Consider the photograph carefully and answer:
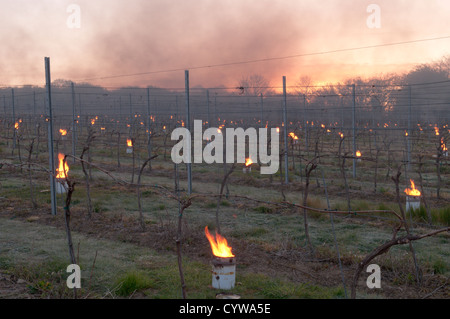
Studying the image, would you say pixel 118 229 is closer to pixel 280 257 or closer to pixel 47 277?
pixel 47 277

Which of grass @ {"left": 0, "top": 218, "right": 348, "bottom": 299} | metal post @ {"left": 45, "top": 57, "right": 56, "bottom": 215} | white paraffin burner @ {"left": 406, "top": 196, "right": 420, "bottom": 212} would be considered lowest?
grass @ {"left": 0, "top": 218, "right": 348, "bottom": 299}

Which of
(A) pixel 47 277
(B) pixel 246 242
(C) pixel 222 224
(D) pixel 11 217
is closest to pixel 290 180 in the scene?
(C) pixel 222 224

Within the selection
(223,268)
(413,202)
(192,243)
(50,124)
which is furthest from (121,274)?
(413,202)

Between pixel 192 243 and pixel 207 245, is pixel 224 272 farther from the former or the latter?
pixel 192 243

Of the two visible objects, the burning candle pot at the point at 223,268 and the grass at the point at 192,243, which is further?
the grass at the point at 192,243

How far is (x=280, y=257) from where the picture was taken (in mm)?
6352

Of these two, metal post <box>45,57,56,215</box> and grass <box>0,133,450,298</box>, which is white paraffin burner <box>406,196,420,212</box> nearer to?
grass <box>0,133,450,298</box>

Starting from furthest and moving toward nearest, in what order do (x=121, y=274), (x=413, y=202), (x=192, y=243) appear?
(x=413, y=202) → (x=192, y=243) → (x=121, y=274)

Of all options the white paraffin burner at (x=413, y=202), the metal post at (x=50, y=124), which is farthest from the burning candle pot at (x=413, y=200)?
the metal post at (x=50, y=124)

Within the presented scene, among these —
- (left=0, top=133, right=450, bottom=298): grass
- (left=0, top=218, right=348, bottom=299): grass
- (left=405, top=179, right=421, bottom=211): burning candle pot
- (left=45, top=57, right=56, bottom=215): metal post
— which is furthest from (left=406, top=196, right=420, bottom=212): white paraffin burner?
(left=45, top=57, right=56, bottom=215): metal post

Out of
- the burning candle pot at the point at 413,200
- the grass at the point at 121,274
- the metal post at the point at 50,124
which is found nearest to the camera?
the grass at the point at 121,274

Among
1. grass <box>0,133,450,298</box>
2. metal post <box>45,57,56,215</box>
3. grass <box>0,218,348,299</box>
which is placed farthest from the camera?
metal post <box>45,57,56,215</box>

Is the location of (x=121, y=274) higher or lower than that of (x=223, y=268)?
lower

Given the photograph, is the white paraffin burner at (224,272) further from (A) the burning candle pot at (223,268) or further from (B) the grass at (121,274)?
(B) the grass at (121,274)
